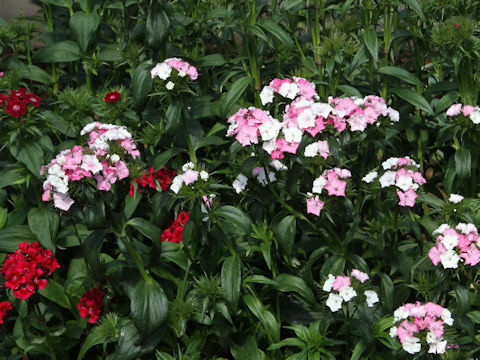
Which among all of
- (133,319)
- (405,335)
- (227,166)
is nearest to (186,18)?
(227,166)

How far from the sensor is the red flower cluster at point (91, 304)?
3.48 meters

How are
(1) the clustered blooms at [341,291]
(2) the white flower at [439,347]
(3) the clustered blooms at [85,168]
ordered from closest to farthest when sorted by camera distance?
(2) the white flower at [439,347]
(3) the clustered blooms at [85,168]
(1) the clustered blooms at [341,291]

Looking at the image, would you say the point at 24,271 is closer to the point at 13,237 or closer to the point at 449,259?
the point at 13,237

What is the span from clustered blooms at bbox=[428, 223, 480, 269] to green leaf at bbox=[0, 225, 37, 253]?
245 centimetres

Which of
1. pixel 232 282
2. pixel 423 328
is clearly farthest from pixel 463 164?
pixel 232 282

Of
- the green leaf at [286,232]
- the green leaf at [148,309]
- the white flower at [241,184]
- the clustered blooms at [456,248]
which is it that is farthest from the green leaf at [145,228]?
the clustered blooms at [456,248]

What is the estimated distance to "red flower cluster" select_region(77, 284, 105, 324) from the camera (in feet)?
11.4

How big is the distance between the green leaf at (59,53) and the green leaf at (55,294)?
1694 millimetres

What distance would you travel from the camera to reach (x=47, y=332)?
3.44 metres

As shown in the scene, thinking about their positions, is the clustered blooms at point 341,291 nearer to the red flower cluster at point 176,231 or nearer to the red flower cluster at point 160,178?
the red flower cluster at point 176,231

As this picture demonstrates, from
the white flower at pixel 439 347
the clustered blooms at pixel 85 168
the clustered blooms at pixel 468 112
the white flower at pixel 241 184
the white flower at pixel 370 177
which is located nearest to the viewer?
the white flower at pixel 439 347

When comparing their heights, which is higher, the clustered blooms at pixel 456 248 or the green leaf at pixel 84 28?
the green leaf at pixel 84 28

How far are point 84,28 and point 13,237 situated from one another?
5.25 ft

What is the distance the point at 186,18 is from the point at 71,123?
115cm
